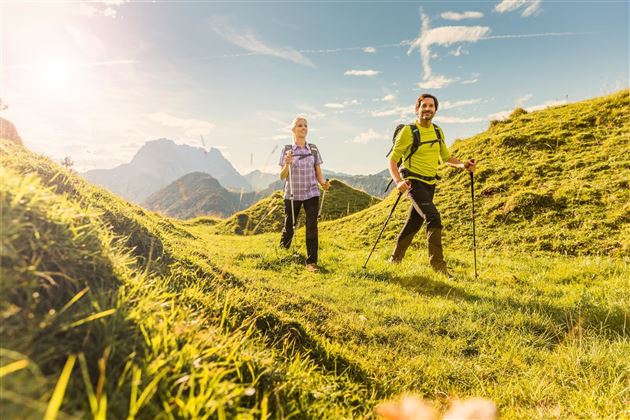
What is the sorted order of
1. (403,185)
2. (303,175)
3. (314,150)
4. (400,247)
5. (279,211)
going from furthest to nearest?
(279,211)
(314,150)
(303,175)
(400,247)
(403,185)

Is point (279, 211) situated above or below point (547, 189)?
below

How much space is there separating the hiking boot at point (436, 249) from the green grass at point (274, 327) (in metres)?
0.49

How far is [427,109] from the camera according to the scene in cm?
830

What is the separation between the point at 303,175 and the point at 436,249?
401cm

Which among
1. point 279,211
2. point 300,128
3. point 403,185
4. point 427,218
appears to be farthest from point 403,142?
point 279,211

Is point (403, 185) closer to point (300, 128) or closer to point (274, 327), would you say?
point (300, 128)

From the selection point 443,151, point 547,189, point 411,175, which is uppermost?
point 443,151

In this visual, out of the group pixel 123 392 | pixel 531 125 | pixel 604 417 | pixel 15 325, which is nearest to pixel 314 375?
pixel 123 392

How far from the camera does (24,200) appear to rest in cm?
215

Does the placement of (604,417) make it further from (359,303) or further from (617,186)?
(617,186)

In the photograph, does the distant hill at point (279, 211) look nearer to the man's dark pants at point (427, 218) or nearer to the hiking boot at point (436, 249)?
the man's dark pants at point (427, 218)

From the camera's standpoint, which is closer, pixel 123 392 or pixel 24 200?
pixel 123 392

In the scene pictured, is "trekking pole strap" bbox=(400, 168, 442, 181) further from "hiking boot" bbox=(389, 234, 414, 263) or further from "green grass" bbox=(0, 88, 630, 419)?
"green grass" bbox=(0, 88, 630, 419)

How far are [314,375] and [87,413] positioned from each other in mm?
1831
